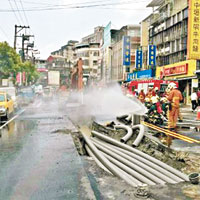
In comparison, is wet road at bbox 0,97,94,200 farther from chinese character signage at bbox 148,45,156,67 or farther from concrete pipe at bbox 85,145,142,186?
chinese character signage at bbox 148,45,156,67

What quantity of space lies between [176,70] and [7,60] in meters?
22.8

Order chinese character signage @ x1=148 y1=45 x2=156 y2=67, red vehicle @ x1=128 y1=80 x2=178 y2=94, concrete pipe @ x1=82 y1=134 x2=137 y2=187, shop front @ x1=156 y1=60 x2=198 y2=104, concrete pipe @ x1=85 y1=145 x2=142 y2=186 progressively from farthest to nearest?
chinese character signage @ x1=148 y1=45 x2=156 y2=67
shop front @ x1=156 y1=60 x2=198 y2=104
red vehicle @ x1=128 y1=80 x2=178 y2=94
concrete pipe @ x1=85 y1=145 x2=142 y2=186
concrete pipe @ x1=82 y1=134 x2=137 y2=187

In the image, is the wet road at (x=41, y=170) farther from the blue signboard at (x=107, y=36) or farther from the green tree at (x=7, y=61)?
the blue signboard at (x=107, y=36)

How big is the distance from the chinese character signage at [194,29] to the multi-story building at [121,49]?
31.5 meters

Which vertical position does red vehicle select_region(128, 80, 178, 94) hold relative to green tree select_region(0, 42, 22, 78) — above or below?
below

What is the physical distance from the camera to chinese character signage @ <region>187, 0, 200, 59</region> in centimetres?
2353

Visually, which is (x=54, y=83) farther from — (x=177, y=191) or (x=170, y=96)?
(x=177, y=191)

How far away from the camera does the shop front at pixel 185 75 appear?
29875 millimetres

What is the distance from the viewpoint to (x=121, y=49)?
61531 millimetres

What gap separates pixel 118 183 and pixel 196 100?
56.8 feet

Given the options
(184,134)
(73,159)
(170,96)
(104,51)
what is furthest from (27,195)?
(104,51)

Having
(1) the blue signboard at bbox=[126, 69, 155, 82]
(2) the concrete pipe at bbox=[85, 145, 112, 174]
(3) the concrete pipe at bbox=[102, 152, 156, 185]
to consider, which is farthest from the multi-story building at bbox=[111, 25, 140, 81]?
(3) the concrete pipe at bbox=[102, 152, 156, 185]

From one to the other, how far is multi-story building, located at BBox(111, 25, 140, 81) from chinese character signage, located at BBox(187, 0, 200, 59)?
31515mm

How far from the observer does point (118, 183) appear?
5.11m
